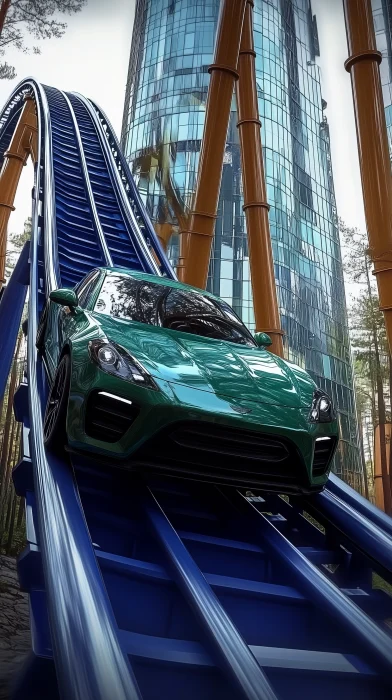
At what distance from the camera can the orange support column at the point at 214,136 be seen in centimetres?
853

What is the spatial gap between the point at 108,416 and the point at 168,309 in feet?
4.59

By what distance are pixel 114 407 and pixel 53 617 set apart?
1.06 meters

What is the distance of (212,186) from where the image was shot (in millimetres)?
8883

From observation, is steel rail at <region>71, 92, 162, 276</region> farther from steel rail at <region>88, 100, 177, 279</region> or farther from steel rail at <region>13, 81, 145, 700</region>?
steel rail at <region>13, 81, 145, 700</region>

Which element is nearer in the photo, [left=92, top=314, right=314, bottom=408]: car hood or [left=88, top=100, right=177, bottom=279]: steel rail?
[left=92, top=314, right=314, bottom=408]: car hood

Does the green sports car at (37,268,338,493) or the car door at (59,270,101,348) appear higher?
the car door at (59,270,101,348)

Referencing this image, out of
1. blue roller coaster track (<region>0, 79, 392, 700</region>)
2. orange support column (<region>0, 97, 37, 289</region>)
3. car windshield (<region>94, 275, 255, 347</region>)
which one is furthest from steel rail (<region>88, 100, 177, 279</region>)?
blue roller coaster track (<region>0, 79, 392, 700</region>)

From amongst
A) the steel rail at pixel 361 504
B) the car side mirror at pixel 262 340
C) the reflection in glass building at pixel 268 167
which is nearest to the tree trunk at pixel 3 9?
the car side mirror at pixel 262 340

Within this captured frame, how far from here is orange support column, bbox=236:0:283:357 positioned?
911 cm

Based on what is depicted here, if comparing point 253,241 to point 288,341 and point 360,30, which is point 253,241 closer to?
point 360,30

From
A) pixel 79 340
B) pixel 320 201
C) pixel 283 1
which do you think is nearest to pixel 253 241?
pixel 79 340

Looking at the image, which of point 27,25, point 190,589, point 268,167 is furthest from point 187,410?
point 268,167

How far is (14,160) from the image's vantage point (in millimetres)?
14797

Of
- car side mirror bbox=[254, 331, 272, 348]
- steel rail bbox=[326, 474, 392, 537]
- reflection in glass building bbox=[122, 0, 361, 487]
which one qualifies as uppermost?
reflection in glass building bbox=[122, 0, 361, 487]
